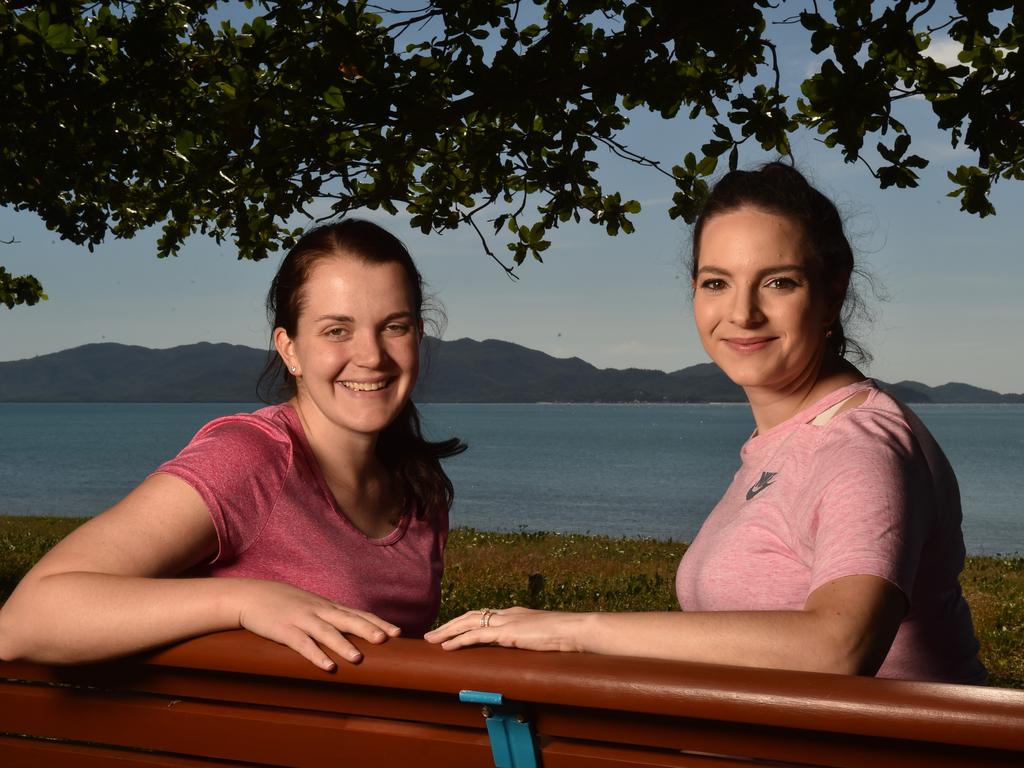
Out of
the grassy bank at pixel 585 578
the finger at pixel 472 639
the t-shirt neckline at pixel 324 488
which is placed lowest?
the grassy bank at pixel 585 578

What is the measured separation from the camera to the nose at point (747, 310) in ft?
10.7

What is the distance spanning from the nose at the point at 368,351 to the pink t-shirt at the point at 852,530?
3.59ft

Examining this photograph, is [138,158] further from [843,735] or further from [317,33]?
[843,735]

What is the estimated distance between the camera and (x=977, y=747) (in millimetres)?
1831

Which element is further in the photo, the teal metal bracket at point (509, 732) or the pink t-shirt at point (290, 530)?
the pink t-shirt at point (290, 530)

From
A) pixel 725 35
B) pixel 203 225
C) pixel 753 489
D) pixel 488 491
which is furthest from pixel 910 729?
pixel 488 491

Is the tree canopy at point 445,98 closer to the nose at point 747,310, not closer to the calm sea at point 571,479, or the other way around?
the nose at point 747,310

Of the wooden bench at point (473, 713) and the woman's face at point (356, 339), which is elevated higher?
the woman's face at point (356, 339)

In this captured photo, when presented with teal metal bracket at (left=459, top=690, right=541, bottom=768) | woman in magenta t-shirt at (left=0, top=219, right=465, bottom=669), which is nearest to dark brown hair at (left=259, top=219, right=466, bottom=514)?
woman in magenta t-shirt at (left=0, top=219, right=465, bottom=669)

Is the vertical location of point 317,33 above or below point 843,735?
above

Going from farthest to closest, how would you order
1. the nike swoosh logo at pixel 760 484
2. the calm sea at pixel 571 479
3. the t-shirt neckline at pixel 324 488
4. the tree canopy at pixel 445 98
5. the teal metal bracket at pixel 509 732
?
1. the calm sea at pixel 571 479
2. the tree canopy at pixel 445 98
3. the t-shirt neckline at pixel 324 488
4. the nike swoosh logo at pixel 760 484
5. the teal metal bracket at pixel 509 732

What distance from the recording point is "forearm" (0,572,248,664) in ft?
8.06

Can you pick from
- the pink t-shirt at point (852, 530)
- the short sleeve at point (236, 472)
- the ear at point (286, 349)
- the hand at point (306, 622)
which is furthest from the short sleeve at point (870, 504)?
the ear at point (286, 349)

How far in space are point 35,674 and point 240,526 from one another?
65 cm
